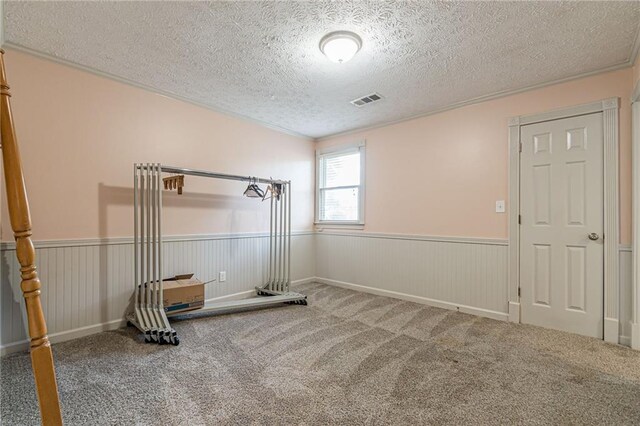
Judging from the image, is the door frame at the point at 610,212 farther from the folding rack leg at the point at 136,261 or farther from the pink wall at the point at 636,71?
the folding rack leg at the point at 136,261

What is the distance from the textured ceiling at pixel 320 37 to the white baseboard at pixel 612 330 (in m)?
2.30

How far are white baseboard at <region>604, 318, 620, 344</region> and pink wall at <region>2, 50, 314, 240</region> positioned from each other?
12.9ft

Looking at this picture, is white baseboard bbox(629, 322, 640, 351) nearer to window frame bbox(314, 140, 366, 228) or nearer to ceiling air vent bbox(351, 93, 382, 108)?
window frame bbox(314, 140, 366, 228)

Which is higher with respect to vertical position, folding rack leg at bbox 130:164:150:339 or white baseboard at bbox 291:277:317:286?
folding rack leg at bbox 130:164:150:339

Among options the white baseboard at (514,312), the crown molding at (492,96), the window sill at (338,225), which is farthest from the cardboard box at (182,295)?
the white baseboard at (514,312)

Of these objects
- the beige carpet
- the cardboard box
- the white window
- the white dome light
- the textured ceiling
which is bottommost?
the beige carpet

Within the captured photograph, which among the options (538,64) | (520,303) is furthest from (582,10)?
(520,303)

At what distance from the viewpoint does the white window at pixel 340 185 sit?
179 inches

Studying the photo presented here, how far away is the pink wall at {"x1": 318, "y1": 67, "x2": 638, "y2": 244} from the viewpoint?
2.73 metres

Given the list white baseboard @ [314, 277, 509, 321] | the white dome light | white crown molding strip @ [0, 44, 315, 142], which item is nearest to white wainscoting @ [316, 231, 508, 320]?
white baseboard @ [314, 277, 509, 321]

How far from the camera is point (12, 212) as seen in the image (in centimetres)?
105

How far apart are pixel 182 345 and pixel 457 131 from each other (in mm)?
3723

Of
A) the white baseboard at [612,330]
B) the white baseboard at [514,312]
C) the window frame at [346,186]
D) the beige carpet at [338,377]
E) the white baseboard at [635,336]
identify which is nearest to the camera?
the beige carpet at [338,377]

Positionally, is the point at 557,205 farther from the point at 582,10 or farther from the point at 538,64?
the point at 582,10
